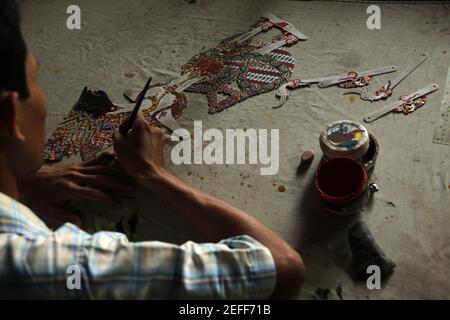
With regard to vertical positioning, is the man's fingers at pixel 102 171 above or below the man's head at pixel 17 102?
below

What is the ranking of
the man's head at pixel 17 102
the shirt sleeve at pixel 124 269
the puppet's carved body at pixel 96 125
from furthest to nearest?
the puppet's carved body at pixel 96 125 < the man's head at pixel 17 102 < the shirt sleeve at pixel 124 269

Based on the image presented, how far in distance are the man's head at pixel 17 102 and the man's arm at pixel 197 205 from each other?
11.0 inches

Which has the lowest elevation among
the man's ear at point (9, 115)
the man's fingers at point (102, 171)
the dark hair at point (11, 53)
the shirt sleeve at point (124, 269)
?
the shirt sleeve at point (124, 269)

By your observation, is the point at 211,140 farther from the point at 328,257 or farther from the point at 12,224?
the point at 12,224

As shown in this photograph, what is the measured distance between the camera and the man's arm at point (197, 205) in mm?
1052

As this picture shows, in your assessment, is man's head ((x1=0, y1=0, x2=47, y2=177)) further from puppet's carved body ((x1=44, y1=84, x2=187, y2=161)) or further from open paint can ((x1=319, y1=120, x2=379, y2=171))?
open paint can ((x1=319, y1=120, x2=379, y2=171))

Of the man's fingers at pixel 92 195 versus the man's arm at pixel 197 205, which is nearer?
the man's arm at pixel 197 205

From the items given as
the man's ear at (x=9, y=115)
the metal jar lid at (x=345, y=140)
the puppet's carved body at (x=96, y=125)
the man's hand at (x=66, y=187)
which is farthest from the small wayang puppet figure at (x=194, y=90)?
the man's ear at (x=9, y=115)

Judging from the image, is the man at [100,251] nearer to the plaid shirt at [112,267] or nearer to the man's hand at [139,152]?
the plaid shirt at [112,267]

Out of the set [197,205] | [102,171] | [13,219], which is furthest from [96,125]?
[13,219]

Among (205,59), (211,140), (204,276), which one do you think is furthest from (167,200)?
(205,59)

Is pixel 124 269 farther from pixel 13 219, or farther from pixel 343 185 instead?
pixel 343 185

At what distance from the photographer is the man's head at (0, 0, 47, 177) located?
0.94 m

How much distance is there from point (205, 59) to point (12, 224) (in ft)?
3.13
